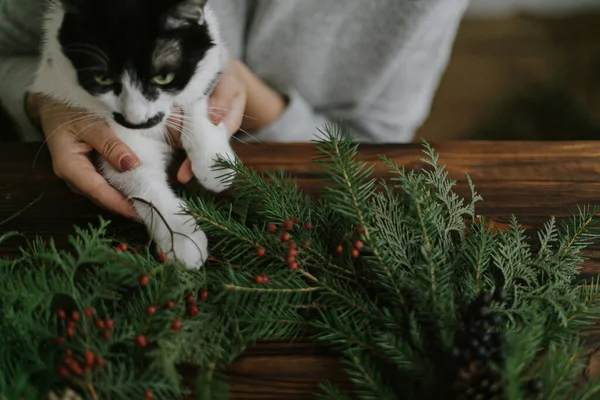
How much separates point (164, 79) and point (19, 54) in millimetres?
472

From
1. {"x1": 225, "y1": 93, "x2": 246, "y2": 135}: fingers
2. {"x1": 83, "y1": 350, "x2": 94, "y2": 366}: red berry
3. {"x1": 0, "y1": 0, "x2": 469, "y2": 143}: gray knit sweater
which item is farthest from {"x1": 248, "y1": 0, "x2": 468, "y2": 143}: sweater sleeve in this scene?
{"x1": 83, "y1": 350, "x2": 94, "y2": 366}: red berry

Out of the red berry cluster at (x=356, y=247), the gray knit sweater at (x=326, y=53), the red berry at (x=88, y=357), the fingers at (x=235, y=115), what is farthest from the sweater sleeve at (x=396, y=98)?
the red berry at (x=88, y=357)

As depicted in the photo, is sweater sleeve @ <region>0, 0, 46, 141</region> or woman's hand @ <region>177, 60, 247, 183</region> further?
sweater sleeve @ <region>0, 0, 46, 141</region>

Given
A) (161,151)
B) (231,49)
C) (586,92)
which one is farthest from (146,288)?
(586,92)

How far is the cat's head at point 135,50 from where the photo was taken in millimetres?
534

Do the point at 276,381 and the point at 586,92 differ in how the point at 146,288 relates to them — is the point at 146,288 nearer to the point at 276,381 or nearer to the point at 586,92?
the point at 276,381

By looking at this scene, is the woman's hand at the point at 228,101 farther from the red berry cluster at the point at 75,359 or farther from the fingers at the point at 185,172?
the red berry cluster at the point at 75,359

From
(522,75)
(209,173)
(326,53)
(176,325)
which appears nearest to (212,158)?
(209,173)

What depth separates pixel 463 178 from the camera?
0.62m

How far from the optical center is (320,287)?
1.52ft

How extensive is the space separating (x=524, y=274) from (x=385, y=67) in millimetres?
560

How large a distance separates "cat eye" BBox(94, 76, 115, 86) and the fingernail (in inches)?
3.4

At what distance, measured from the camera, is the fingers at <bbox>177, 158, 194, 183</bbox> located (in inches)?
24.7

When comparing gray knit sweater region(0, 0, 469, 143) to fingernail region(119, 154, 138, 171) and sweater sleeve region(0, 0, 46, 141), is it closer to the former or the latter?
sweater sleeve region(0, 0, 46, 141)
